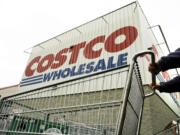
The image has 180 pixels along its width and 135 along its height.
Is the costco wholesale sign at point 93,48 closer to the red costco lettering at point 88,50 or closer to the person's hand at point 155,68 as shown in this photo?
the red costco lettering at point 88,50

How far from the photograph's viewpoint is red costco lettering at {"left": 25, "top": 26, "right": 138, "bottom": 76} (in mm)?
7359

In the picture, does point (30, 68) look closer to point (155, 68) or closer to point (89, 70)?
point (89, 70)

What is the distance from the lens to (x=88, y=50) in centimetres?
859

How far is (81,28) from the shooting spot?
1011 centimetres

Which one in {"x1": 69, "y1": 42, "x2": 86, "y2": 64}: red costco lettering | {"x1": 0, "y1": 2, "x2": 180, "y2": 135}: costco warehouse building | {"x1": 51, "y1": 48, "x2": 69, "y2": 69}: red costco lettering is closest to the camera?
{"x1": 0, "y1": 2, "x2": 180, "y2": 135}: costco warehouse building

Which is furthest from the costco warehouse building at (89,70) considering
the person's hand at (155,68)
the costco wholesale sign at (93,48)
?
the person's hand at (155,68)

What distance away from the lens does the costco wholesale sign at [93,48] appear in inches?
283

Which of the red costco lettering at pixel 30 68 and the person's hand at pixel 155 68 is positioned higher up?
the red costco lettering at pixel 30 68

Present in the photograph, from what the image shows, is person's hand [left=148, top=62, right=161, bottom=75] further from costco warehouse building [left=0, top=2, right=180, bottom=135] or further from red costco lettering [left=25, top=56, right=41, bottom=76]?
red costco lettering [left=25, top=56, right=41, bottom=76]

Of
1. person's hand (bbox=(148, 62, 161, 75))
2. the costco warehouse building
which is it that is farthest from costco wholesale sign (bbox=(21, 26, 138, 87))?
person's hand (bbox=(148, 62, 161, 75))

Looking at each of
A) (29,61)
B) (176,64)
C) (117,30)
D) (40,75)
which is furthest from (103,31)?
(176,64)

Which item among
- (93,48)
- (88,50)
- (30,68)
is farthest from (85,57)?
(30,68)

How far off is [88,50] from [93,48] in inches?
13.3

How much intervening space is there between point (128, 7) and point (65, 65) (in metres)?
4.67
